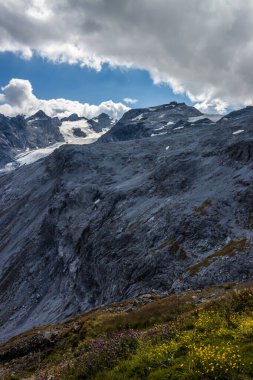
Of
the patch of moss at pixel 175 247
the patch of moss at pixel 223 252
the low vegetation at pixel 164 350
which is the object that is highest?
the low vegetation at pixel 164 350

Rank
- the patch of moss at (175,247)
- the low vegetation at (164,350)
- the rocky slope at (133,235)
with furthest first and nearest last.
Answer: the patch of moss at (175,247)
the rocky slope at (133,235)
the low vegetation at (164,350)

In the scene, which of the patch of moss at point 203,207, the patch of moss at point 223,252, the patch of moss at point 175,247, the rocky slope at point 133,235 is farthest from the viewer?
the patch of moss at point 203,207

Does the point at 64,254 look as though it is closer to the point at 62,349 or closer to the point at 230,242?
the point at 230,242

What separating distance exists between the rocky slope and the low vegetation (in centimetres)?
2343

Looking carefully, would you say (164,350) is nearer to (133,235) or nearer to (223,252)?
(223,252)

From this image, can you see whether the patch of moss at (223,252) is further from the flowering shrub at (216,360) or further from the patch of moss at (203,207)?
the flowering shrub at (216,360)

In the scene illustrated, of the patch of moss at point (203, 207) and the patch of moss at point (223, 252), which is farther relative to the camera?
the patch of moss at point (203, 207)

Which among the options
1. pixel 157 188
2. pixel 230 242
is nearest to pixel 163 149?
pixel 157 188

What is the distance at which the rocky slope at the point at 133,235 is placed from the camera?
186 ft

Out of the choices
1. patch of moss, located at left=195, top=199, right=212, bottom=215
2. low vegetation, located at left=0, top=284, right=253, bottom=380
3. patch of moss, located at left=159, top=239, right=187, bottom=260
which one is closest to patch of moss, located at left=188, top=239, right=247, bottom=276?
patch of moss, located at left=159, top=239, right=187, bottom=260

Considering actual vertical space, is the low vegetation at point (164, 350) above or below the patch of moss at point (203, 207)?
below

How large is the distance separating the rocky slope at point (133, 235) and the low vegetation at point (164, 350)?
23.4 metres

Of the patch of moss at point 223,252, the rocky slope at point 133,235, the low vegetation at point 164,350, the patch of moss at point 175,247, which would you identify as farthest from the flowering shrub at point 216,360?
the patch of moss at point 175,247

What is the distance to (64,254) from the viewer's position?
97.0 meters
